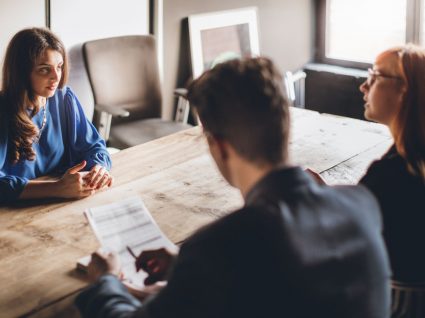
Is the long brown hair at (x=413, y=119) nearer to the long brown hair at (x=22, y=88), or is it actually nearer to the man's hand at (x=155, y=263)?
the man's hand at (x=155, y=263)

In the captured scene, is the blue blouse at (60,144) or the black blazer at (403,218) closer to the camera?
the black blazer at (403,218)

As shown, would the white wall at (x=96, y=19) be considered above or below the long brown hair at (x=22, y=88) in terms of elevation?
above

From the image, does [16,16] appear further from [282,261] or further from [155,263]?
[282,261]

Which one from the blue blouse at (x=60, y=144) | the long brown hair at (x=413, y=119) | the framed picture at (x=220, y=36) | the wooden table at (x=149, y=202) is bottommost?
the wooden table at (x=149, y=202)

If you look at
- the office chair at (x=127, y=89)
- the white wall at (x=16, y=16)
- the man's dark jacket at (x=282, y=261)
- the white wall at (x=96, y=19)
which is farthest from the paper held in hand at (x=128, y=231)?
the white wall at (x=96, y=19)

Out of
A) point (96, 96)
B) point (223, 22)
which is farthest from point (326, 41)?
point (96, 96)

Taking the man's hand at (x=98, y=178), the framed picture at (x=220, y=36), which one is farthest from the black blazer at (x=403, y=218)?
the framed picture at (x=220, y=36)

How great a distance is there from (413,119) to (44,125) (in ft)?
4.43

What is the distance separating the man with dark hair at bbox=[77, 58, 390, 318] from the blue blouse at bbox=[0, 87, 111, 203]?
1.17 m

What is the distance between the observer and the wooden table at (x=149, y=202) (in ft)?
4.90

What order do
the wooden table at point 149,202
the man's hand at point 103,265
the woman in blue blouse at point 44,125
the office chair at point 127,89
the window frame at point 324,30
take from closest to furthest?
the man's hand at point 103,265 < the wooden table at point 149,202 < the woman in blue blouse at point 44,125 < the office chair at point 127,89 < the window frame at point 324,30

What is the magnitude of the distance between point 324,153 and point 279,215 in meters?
1.56

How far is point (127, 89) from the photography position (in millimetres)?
3660

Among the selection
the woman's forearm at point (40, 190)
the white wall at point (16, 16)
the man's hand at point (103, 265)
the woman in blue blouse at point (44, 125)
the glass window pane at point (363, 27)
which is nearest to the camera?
the man's hand at point (103, 265)
